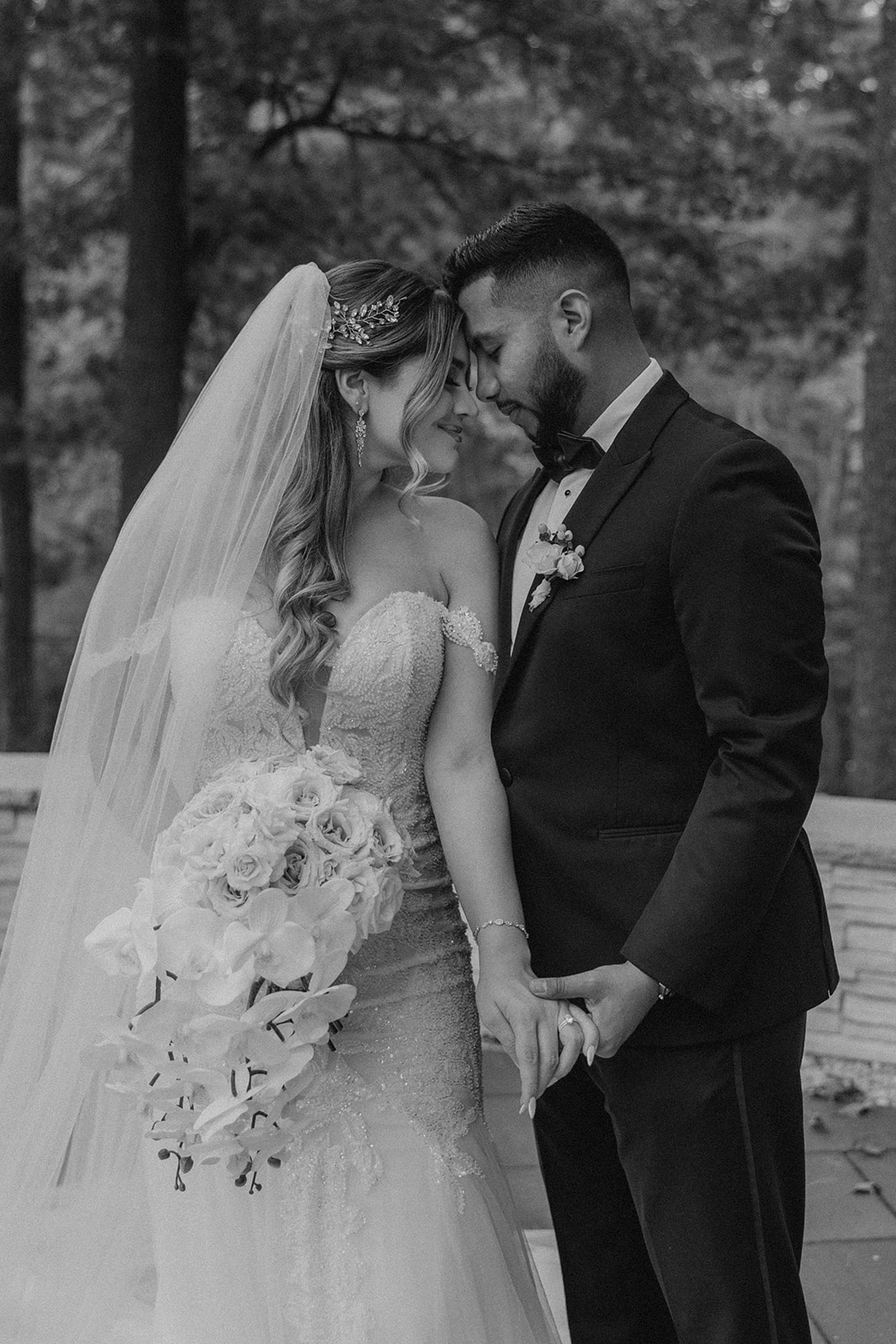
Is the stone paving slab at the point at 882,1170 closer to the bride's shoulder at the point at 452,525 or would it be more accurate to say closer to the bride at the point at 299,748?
the bride at the point at 299,748

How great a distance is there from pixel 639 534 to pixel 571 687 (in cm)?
29

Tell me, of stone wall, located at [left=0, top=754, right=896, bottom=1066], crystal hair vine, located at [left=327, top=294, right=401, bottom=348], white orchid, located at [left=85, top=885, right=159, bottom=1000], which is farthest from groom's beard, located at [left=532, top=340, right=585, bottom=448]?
stone wall, located at [left=0, top=754, right=896, bottom=1066]

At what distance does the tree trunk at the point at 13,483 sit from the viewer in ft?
31.1

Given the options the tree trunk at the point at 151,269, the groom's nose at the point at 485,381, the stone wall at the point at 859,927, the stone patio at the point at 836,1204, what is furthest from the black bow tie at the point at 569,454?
the tree trunk at the point at 151,269

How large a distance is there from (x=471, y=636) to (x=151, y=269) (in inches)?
204

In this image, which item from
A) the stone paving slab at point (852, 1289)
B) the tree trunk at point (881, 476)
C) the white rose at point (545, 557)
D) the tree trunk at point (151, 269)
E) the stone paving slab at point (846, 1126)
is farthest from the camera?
the tree trunk at point (151, 269)

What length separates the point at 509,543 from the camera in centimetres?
274

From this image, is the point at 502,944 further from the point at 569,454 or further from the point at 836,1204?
the point at 836,1204

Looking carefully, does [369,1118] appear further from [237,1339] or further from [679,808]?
[679,808]

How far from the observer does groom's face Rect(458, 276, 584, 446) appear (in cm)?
245

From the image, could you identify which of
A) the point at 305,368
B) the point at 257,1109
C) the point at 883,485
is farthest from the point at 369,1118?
the point at 883,485

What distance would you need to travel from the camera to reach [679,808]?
7.67 feet

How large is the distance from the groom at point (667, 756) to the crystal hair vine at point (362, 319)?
14cm

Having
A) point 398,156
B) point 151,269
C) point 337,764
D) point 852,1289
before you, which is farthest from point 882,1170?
point 398,156
